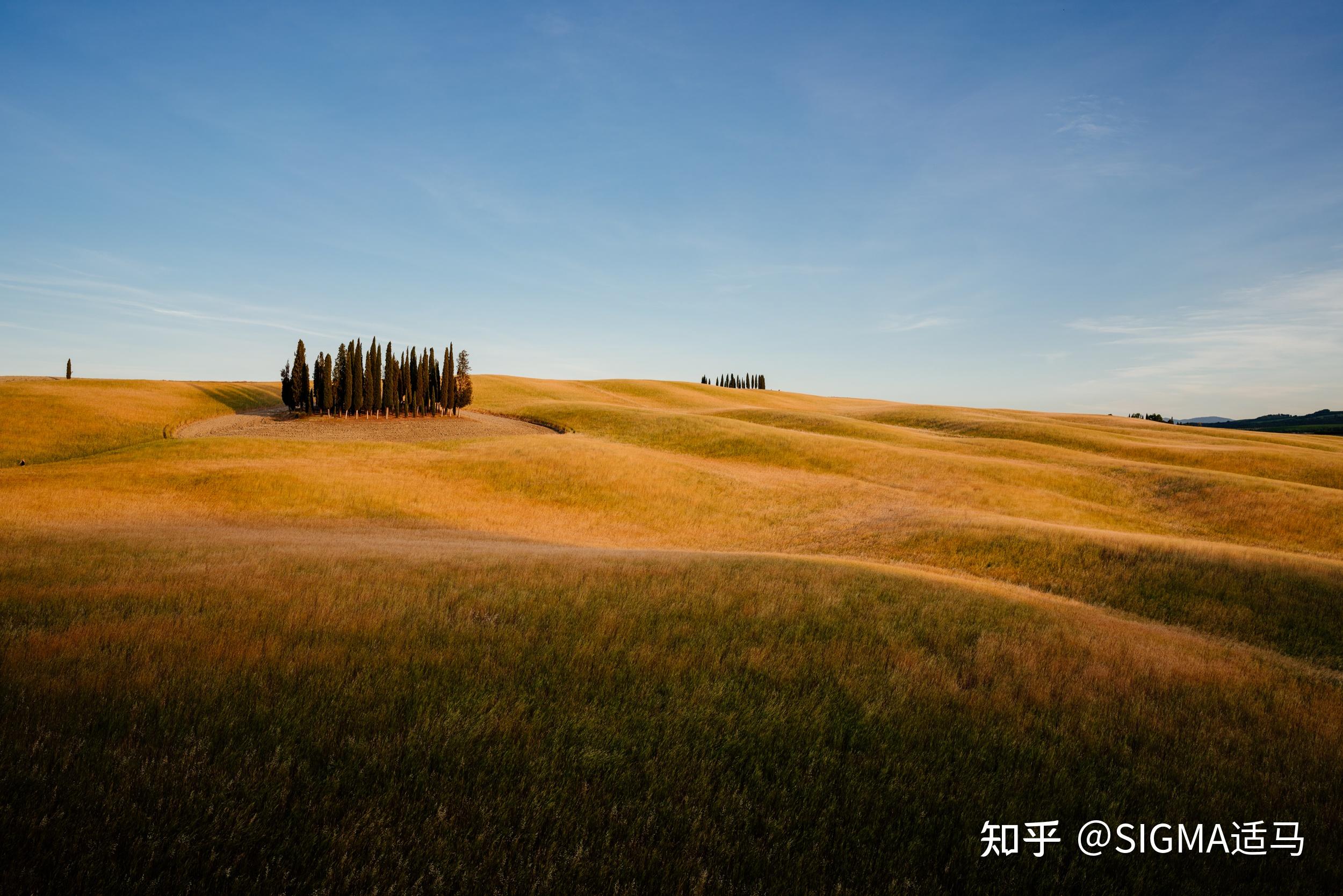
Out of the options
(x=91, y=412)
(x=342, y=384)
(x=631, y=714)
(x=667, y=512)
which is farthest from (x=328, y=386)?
(x=631, y=714)

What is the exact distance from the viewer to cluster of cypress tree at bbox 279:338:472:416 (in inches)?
2687

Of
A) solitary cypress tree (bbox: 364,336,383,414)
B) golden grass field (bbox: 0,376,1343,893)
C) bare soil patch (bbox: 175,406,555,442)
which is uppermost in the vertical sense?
solitary cypress tree (bbox: 364,336,383,414)

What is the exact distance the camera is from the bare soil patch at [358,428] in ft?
178

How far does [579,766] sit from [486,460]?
38.4m

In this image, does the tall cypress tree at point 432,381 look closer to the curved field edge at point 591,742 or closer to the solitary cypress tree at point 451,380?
the solitary cypress tree at point 451,380

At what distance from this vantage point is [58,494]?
26.1 metres

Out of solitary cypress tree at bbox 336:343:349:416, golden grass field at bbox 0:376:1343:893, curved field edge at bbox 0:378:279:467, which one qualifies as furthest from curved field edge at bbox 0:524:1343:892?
solitary cypress tree at bbox 336:343:349:416

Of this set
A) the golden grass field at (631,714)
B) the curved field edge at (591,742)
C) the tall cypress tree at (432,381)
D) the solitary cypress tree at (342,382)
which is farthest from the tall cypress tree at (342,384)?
the curved field edge at (591,742)

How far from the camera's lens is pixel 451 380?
76312mm

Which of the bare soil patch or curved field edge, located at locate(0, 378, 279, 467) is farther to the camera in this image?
the bare soil patch

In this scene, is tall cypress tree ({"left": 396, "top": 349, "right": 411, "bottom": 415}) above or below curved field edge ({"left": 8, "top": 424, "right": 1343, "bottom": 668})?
above

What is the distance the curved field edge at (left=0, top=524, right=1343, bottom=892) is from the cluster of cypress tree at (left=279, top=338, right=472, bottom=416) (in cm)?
6401

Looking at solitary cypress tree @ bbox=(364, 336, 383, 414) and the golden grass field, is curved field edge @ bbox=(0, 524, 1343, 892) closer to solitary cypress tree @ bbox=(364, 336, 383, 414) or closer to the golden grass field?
the golden grass field

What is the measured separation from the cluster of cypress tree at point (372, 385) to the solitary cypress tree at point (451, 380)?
0.23 feet
